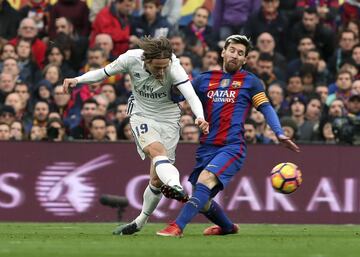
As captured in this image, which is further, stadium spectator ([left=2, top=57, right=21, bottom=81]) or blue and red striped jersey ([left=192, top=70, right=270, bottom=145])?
stadium spectator ([left=2, top=57, right=21, bottom=81])

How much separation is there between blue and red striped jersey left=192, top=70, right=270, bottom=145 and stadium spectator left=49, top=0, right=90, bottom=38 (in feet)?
29.2

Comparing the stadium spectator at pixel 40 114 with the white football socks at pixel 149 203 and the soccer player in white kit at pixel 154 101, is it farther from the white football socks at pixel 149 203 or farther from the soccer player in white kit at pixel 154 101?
the white football socks at pixel 149 203

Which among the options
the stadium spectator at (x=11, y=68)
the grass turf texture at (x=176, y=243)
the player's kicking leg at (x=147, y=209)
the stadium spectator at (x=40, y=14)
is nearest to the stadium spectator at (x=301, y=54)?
the stadium spectator at (x=40, y=14)

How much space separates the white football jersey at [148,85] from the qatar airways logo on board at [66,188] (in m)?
4.40

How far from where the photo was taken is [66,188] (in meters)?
17.5

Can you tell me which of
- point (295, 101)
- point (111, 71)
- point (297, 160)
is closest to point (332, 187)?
point (297, 160)

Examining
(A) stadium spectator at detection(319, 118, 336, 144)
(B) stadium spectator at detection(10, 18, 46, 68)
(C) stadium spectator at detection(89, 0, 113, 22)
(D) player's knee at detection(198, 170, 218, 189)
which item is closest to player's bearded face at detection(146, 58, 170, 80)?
(D) player's knee at detection(198, 170, 218, 189)

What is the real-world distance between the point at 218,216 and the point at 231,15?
8934 mm

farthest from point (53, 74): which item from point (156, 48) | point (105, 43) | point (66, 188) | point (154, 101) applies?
point (156, 48)

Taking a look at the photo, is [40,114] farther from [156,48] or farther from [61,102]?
[156,48]

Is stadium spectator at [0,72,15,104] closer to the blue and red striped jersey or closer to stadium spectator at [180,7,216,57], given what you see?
stadium spectator at [180,7,216,57]

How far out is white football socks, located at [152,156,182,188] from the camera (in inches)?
492

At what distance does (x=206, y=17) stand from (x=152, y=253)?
455 inches

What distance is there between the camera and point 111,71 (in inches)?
519
